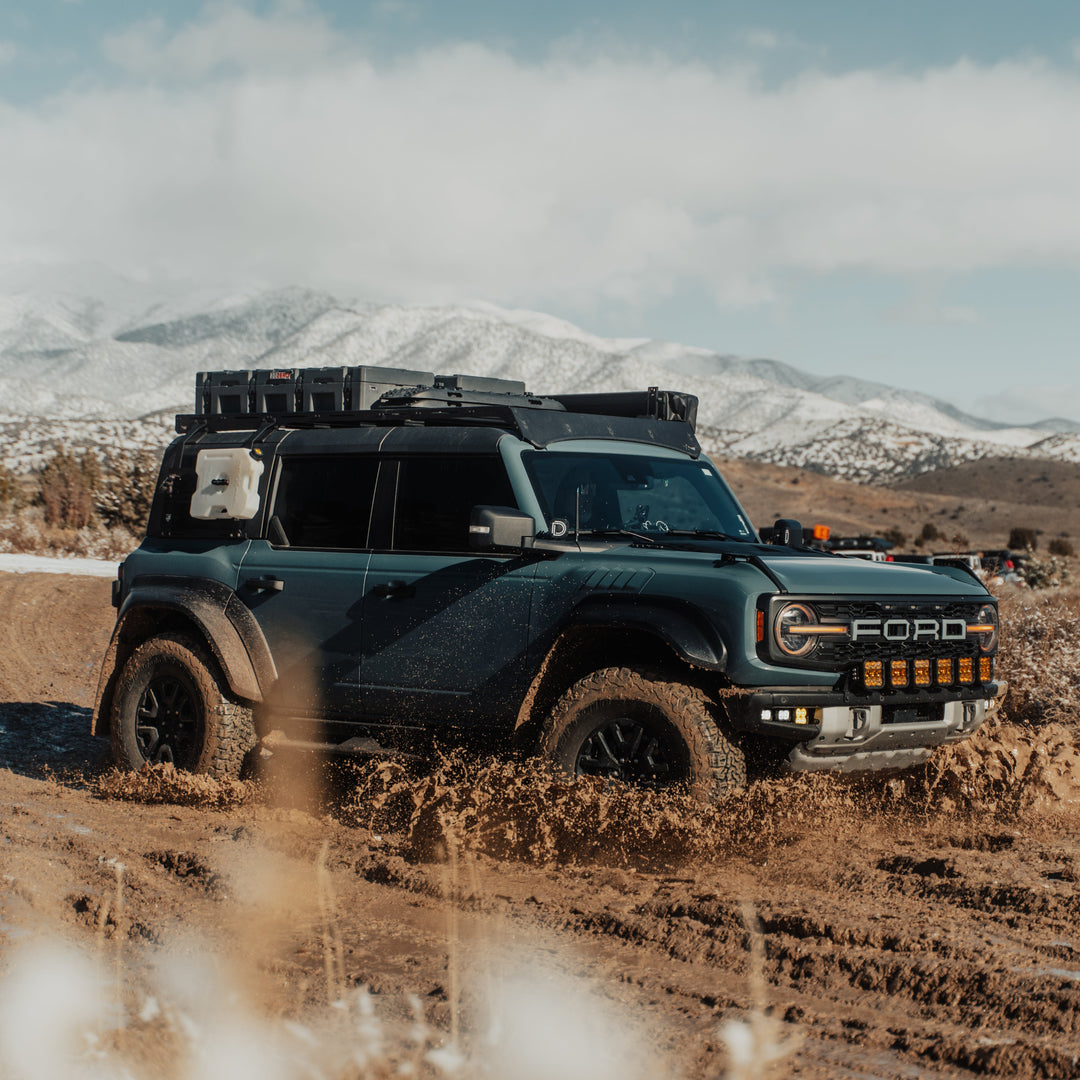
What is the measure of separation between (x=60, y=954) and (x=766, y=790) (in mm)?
3178

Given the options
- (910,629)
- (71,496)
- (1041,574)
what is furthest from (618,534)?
(71,496)

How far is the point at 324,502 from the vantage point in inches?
290

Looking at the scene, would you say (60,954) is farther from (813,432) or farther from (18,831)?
(813,432)

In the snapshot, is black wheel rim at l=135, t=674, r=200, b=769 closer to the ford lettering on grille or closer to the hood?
the hood

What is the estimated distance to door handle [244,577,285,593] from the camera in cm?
725

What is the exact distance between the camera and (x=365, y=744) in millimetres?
6859

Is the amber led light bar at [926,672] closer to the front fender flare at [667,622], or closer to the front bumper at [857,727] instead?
the front bumper at [857,727]

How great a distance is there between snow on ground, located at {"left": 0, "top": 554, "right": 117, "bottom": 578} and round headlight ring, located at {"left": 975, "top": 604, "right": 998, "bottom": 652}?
14.7 metres

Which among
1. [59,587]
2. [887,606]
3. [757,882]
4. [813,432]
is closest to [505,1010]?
[757,882]

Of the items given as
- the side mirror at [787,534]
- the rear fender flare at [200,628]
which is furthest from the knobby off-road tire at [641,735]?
the rear fender flare at [200,628]

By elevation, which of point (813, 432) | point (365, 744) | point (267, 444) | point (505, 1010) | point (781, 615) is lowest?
point (505, 1010)

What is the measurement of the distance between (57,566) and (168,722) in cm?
1435

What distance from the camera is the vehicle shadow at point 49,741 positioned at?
29.0 feet

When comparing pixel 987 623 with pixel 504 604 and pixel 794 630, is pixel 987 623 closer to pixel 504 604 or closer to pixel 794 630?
pixel 794 630
